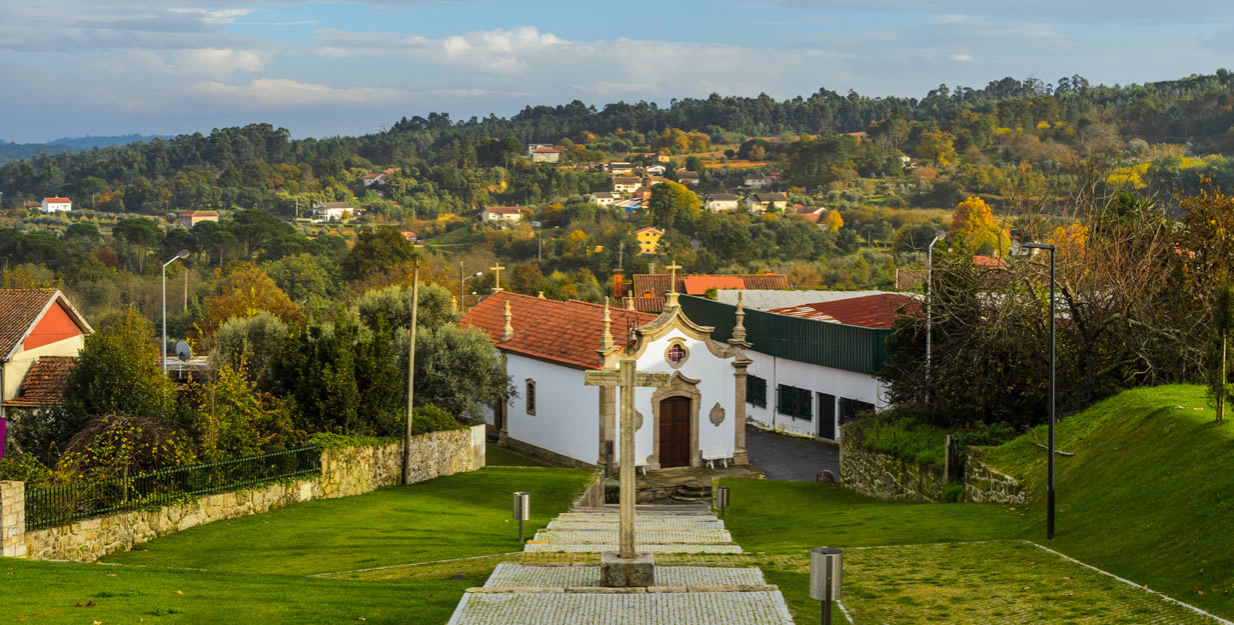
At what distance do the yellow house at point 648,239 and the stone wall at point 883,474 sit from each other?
79571mm

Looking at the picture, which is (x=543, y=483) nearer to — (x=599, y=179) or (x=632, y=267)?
(x=632, y=267)

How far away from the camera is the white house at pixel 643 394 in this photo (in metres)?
35.0

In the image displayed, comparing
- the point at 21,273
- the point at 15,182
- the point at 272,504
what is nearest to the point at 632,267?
the point at 21,273

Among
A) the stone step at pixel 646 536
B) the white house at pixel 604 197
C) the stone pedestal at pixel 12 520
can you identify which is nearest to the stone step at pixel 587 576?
the stone step at pixel 646 536

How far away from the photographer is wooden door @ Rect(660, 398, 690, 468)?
35.4 m

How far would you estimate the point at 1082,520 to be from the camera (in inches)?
770

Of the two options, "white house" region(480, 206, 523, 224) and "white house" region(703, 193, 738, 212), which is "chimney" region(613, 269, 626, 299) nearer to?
"white house" region(480, 206, 523, 224)

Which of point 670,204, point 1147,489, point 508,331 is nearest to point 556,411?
point 508,331

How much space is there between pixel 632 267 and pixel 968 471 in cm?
7351

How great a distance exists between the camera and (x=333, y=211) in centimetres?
15250

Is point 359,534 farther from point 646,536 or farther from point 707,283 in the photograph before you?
point 707,283

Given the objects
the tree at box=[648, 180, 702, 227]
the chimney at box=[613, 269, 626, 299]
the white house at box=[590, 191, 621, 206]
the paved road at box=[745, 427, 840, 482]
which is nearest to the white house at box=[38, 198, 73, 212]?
the white house at box=[590, 191, 621, 206]

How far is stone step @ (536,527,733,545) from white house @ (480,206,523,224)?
118505mm

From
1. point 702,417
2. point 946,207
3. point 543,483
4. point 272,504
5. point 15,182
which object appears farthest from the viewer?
point 15,182
